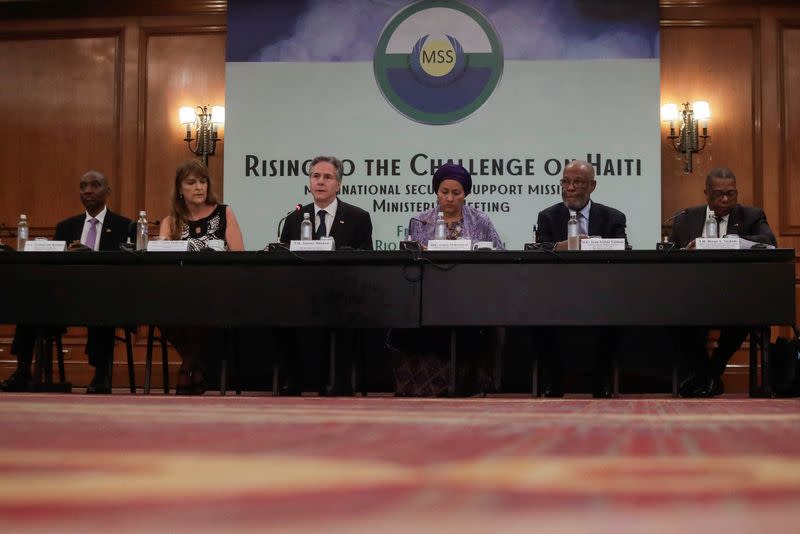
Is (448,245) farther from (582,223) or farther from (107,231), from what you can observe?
(107,231)

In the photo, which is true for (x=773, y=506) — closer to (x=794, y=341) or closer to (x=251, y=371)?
(x=794, y=341)

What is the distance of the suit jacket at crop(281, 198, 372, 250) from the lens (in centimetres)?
392

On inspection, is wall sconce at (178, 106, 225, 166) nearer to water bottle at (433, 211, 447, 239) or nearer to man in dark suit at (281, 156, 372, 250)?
man in dark suit at (281, 156, 372, 250)

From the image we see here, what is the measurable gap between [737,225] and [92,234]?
3039mm

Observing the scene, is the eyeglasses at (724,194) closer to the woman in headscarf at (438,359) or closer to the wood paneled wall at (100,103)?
the woman in headscarf at (438,359)

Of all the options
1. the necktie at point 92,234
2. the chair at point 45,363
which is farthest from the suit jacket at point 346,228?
the necktie at point 92,234

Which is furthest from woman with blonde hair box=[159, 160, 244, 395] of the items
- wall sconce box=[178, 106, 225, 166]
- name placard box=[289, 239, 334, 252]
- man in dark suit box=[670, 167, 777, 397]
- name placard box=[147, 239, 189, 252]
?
wall sconce box=[178, 106, 225, 166]

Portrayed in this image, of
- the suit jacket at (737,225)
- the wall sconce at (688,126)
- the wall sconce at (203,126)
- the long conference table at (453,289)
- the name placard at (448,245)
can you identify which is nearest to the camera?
the long conference table at (453,289)

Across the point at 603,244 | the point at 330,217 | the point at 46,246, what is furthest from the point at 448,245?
the point at 46,246

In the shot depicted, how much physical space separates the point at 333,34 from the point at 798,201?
3.13 metres

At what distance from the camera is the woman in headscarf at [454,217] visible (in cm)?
378

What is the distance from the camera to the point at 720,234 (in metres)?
3.96

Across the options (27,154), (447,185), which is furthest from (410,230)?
(27,154)

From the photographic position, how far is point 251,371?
391 cm
